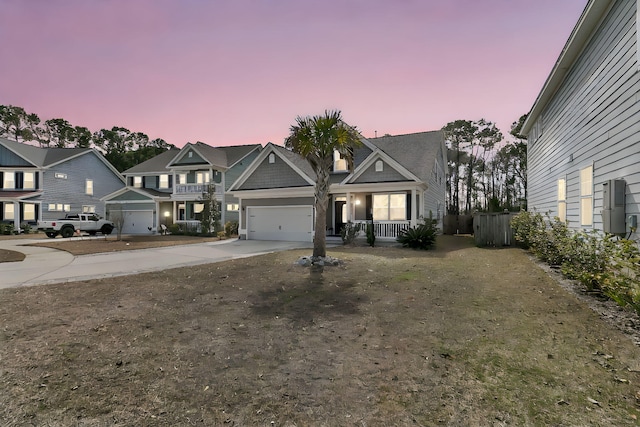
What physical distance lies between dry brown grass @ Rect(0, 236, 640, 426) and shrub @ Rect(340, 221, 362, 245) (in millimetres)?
9312

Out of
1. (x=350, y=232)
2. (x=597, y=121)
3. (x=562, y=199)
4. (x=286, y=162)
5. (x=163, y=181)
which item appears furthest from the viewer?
(x=163, y=181)

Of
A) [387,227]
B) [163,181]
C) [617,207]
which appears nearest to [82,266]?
[387,227]

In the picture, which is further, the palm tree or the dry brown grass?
the palm tree

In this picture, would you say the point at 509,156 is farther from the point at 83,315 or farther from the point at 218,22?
the point at 83,315

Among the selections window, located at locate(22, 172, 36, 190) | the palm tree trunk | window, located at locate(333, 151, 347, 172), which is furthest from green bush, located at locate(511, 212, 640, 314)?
window, located at locate(22, 172, 36, 190)

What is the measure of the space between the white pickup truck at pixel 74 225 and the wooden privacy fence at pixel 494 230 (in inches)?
1032

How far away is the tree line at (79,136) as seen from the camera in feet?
147

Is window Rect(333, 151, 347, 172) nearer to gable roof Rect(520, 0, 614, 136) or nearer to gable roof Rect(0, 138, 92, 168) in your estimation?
gable roof Rect(520, 0, 614, 136)

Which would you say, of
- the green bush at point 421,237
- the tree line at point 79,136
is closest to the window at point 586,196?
the green bush at point 421,237

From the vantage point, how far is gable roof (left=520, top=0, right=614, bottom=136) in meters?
6.86

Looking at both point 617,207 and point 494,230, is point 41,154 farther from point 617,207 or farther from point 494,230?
point 617,207

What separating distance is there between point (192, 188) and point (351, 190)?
15655 millimetres

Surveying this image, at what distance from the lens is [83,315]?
4.97 metres

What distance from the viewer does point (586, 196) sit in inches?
314
